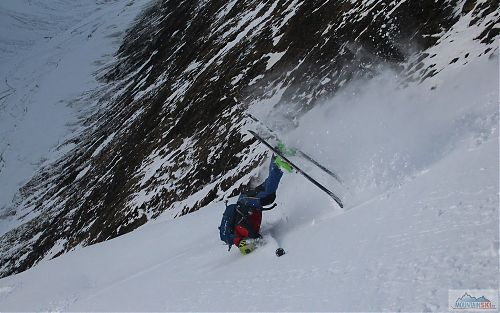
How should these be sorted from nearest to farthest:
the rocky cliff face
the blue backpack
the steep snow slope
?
1. the steep snow slope
2. the blue backpack
3. the rocky cliff face

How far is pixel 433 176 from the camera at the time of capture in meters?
6.21

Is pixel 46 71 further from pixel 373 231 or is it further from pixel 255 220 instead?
pixel 373 231

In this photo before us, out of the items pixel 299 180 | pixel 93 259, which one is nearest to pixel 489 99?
pixel 299 180

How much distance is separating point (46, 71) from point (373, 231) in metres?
73.9

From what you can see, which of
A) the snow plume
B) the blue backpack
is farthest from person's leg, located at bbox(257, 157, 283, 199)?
the snow plume

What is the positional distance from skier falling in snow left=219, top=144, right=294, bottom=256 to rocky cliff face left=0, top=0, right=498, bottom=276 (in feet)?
15.5

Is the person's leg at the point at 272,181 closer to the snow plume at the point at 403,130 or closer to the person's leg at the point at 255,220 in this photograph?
the person's leg at the point at 255,220

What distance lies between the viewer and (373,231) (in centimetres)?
582

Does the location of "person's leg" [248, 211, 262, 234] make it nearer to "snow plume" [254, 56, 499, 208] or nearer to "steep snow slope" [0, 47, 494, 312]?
"steep snow slope" [0, 47, 494, 312]

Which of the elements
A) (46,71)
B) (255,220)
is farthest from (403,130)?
(46,71)

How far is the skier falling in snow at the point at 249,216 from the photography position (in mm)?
8188

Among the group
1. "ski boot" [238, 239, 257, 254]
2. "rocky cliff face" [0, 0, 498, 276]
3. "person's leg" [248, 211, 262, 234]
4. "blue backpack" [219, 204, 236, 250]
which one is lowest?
"rocky cliff face" [0, 0, 498, 276]

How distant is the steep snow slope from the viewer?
462 cm

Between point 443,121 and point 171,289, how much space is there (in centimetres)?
563
